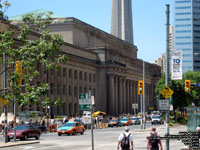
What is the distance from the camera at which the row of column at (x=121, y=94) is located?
127m

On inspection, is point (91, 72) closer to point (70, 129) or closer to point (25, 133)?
point (70, 129)

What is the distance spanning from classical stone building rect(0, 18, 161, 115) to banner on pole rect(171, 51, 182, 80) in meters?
73.0

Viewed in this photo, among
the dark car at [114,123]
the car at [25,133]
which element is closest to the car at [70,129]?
the car at [25,133]

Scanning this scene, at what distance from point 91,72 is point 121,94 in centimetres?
1619

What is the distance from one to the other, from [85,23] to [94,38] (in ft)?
24.5

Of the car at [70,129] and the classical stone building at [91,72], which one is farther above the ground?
the classical stone building at [91,72]

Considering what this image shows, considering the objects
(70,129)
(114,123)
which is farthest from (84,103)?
(114,123)

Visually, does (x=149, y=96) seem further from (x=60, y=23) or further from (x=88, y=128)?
(x=88, y=128)

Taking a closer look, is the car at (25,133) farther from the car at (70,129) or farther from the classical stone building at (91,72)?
the classical stone building at (91,72)

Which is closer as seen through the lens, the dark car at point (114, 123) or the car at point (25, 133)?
the car at point (25, 133)

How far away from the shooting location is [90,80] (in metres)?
123

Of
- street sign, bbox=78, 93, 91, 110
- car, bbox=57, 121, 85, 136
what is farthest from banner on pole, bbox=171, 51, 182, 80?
car, bbox=57, 121, 85, 136

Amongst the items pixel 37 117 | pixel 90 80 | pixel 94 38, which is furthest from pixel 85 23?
pixel 37 117

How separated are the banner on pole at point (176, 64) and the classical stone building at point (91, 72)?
240 ft
